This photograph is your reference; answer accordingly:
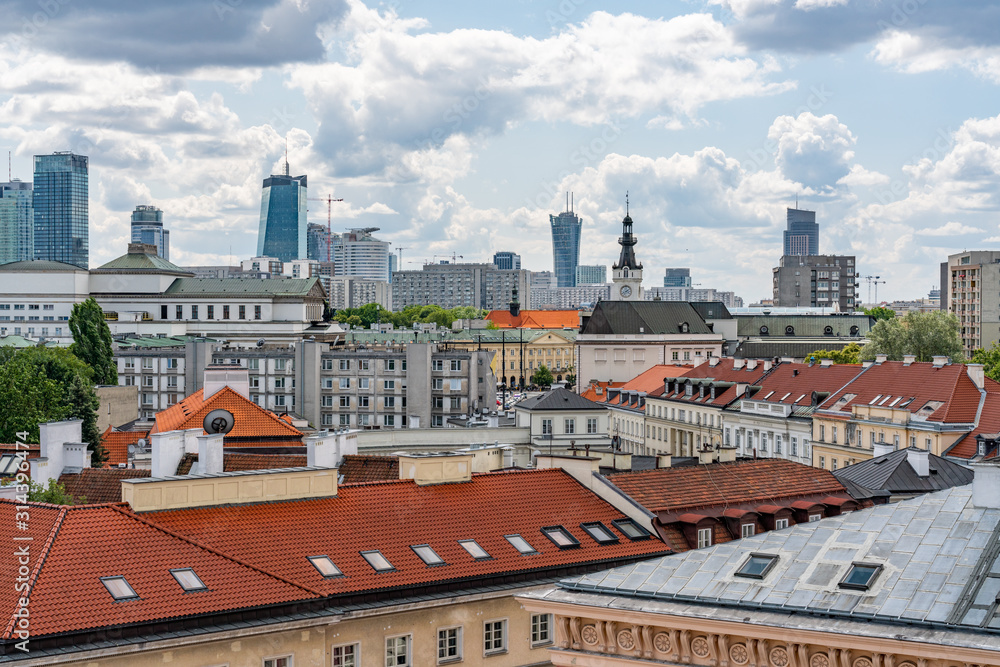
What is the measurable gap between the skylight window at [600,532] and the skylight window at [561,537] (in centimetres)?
72

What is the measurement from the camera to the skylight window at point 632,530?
35.8 meters

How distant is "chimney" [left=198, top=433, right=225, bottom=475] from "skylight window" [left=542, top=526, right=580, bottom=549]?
1188 centimetres

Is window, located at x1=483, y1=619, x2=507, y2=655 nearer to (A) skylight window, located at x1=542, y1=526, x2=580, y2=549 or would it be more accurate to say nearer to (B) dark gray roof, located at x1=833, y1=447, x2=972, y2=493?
(A) skylight window, located at x1=542, y1=526, x2=580, y2=549

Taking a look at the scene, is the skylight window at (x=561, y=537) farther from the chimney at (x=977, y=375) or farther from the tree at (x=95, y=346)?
the tree at (x=95, y=346)

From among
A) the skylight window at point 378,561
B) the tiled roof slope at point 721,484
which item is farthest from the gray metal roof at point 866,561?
the tiled roof slope at point 721,484

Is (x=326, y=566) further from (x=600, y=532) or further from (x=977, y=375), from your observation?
(x=977, y=375)

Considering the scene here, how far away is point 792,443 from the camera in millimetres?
91750

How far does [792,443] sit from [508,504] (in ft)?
196

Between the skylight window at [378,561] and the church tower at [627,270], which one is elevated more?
the church tower at [627,270]

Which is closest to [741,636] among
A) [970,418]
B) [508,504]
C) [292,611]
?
[292,611]

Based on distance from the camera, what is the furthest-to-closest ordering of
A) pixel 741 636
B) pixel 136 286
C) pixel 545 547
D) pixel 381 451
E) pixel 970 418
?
1. pixel 136 286
2. pixel 381 451
3. pixel 970 418
4. pixel 545 547
5. pixel 741 636

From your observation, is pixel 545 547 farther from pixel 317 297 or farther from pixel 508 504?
pixel 317 297

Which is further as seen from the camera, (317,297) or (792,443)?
(317,297)

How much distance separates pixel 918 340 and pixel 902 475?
9126cm
